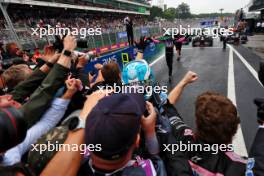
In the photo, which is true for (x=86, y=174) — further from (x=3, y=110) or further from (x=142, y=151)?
(x=3, y=110)

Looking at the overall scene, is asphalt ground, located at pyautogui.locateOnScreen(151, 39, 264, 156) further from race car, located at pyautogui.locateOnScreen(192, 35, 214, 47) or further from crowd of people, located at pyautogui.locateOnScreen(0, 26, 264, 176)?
race car, located at pyautogui.locateOnScreen(192, 35, 214, 47)

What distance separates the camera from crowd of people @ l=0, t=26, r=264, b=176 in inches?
49.4

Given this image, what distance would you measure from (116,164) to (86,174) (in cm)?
28

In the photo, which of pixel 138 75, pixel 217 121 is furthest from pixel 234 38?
pixel 217 121

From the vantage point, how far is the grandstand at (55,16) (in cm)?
1330

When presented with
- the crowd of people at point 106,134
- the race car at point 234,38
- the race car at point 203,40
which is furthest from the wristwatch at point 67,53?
the race car at point 234,38

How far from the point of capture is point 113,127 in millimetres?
1225

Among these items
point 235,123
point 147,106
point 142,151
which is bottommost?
point 142,151

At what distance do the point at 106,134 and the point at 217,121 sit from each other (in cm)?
92

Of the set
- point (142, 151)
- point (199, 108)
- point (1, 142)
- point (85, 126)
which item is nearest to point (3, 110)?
point (1, 142)

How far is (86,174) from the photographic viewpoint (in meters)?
1.50

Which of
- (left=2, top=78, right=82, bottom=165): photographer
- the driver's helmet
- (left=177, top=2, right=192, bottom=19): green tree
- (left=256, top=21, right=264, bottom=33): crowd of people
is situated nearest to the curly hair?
the driver's helmet

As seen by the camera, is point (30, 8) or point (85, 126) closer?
point (85, 126)

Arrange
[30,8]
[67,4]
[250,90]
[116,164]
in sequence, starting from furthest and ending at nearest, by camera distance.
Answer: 1. [67,4]
2. [30,8]
3. [250,90]
4. [116,164]
